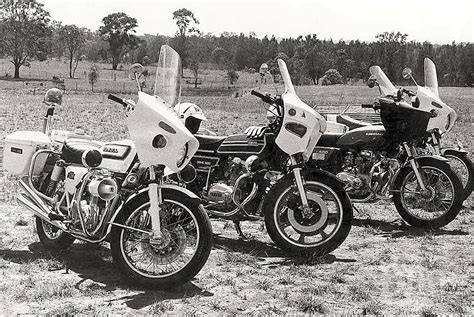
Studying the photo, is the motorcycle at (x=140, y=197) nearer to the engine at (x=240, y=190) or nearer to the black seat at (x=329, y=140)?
the engine at (x=240, y=190)

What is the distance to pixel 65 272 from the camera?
5.50m

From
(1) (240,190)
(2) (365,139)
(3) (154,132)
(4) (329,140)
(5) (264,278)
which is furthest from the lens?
(4) (329,140)

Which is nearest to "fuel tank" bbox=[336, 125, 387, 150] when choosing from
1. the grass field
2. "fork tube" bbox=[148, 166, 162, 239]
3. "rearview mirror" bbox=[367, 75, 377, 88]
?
"rearview mirror" bbox=[367, 75, 377, 88]

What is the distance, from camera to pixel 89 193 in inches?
222

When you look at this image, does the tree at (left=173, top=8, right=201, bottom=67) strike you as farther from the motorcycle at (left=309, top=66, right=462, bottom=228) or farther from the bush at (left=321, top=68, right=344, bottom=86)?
the motorcycle at (left=309, top=66, right=462, bottom=228)

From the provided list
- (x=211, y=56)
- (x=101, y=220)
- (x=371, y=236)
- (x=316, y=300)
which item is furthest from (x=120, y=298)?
(x=211, y=56)

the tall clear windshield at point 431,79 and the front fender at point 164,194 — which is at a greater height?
the tall clear windshield at point 431,79

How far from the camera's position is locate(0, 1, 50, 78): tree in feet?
255

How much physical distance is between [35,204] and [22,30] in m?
79.9

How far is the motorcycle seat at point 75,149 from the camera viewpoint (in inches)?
230

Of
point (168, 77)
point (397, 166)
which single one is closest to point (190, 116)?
point (168, 77)

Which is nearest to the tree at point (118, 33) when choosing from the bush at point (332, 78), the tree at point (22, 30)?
the tree at point (22, 30)

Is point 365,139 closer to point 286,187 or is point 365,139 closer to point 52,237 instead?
point 286,187

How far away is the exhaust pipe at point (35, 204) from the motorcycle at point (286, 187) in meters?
1.39
